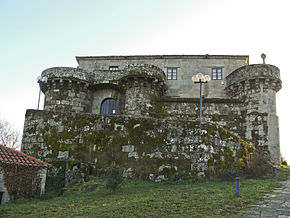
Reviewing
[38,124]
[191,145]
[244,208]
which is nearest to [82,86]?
→ [38,124]

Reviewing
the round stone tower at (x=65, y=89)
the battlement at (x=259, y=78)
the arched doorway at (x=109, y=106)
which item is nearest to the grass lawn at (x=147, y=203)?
the battlement at (x=259, y=78)

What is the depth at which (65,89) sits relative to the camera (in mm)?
19062

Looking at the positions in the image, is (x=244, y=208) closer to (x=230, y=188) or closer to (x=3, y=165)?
(x=230, y=188)

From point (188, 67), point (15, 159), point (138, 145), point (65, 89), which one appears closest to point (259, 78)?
point (188, 67)

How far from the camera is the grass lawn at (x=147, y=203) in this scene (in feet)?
20.6

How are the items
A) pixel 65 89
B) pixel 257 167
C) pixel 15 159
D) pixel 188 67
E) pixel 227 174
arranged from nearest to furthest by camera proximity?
1. pixel 15 159
2. pixel 227 174
3. pixel 257 167
4. pixel 65 89
5. pixel 188 67

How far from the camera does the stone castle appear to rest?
1120cm

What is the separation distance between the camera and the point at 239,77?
18.6m

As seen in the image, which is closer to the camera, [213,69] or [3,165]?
[3,165]

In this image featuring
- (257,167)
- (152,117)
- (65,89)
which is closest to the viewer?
(257,167)

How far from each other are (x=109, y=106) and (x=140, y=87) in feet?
10.8

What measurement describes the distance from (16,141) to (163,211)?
4163 cm

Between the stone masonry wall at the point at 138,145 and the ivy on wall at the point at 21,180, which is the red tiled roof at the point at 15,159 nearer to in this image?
the ivy on wall at the point at 21,180

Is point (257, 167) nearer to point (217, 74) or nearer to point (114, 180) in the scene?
point (114, 180)
